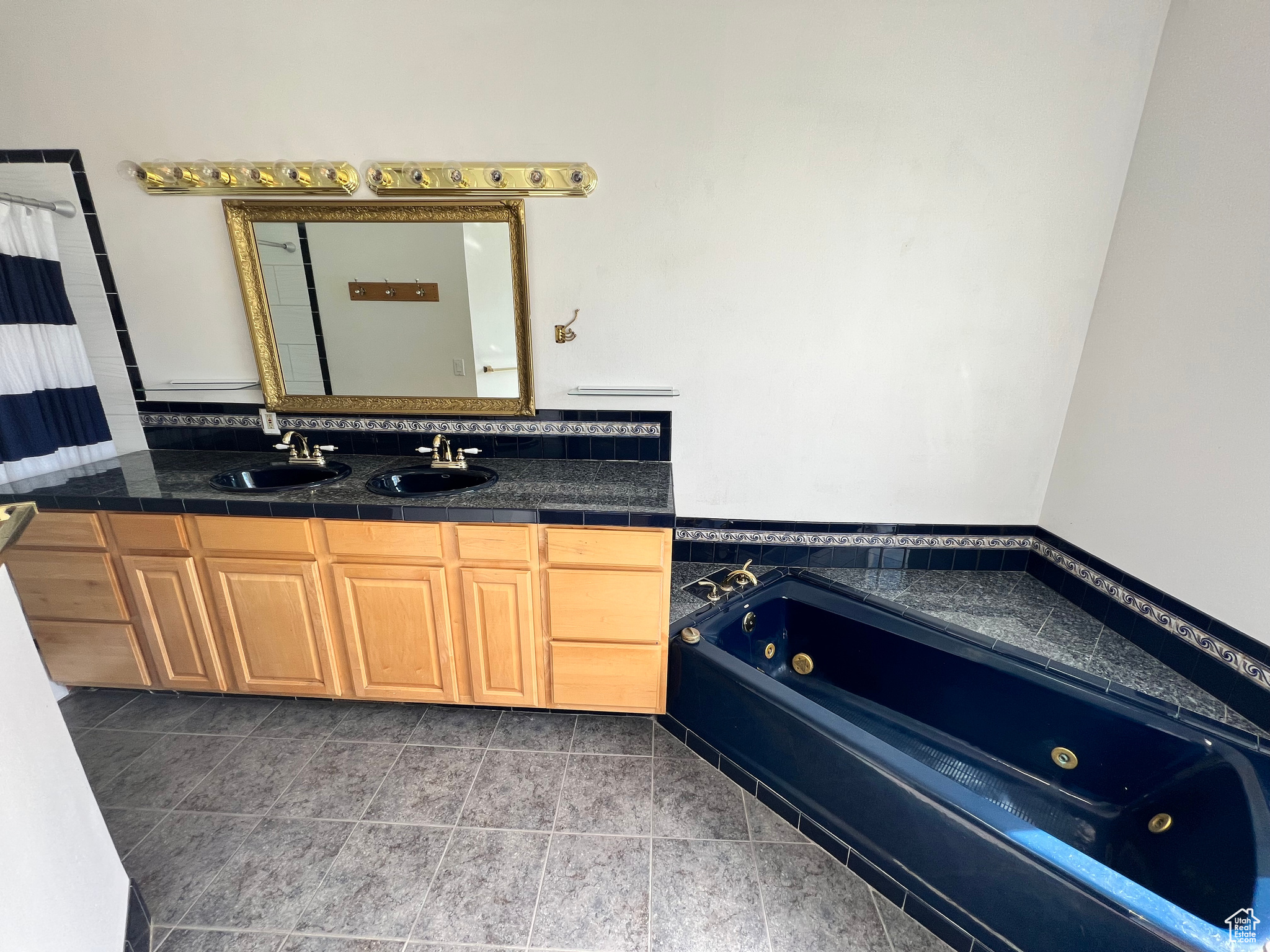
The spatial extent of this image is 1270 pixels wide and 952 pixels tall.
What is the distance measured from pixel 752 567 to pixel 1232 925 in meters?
1.48

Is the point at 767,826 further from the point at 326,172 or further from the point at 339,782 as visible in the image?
the point at 326,172

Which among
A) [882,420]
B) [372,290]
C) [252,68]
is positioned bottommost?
[882,420]

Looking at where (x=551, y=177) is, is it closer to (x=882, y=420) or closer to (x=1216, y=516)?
(x=882, y=420)

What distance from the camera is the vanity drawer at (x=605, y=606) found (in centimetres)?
171

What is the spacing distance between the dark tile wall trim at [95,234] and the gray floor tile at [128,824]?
5.27 ft

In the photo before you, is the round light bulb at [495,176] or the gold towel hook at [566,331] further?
the gold towel hook at [566,331]

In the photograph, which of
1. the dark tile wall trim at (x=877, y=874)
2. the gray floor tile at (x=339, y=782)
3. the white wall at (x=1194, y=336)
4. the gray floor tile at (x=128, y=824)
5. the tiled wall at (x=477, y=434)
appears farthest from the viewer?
the tiled wall at (x=477, y=434)

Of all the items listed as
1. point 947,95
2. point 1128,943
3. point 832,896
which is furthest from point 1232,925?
point 947,95

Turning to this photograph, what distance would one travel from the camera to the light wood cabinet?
5.62 ft

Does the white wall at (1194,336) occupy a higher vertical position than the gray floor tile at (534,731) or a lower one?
higher

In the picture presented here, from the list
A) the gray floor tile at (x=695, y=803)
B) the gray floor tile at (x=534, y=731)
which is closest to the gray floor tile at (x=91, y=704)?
the gray floor tile at (x=534, y=731)

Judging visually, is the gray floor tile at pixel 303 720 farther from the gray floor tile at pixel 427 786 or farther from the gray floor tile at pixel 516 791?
the gray floor tile at pixel 516 791

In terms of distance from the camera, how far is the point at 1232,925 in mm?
969

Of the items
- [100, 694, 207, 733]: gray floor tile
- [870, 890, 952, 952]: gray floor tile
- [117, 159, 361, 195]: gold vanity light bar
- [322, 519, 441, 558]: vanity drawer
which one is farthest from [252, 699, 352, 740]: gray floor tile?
[117, 159, 361, 195]: gold vanity light bar
